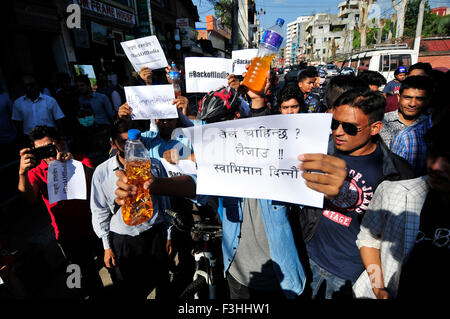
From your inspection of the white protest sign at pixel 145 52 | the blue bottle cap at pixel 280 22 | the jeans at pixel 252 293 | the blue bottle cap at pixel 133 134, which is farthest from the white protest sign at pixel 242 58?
the jeans at pixel 252 293

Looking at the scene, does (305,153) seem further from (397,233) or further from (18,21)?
(18,21)

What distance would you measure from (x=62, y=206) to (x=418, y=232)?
10.3 ft

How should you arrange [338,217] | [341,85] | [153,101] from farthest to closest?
[341,85] < [153,101] < [338,217]

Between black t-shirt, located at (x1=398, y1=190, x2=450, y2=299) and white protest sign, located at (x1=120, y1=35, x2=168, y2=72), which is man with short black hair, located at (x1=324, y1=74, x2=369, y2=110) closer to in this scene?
black t-shirt, located at (x1=398, y1=190, x2=450, y2=299)

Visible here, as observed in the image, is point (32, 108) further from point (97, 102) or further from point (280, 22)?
point (280, 22)

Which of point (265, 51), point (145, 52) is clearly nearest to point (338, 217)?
point (265, 51)

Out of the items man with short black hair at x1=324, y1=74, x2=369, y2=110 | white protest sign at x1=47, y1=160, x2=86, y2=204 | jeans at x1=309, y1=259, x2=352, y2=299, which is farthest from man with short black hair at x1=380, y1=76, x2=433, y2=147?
white protest sign at x1=47, y1=160, x2=86, y2=204

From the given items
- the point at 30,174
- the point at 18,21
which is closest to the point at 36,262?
the point at 30,174

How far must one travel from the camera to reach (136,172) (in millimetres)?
1883

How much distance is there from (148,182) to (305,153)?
39.7 inches

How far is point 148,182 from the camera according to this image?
158cm

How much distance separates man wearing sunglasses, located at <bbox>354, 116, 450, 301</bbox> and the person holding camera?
268 cm

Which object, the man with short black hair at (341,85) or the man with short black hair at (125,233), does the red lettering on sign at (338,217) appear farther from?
the man with short black hair at (341,85)
